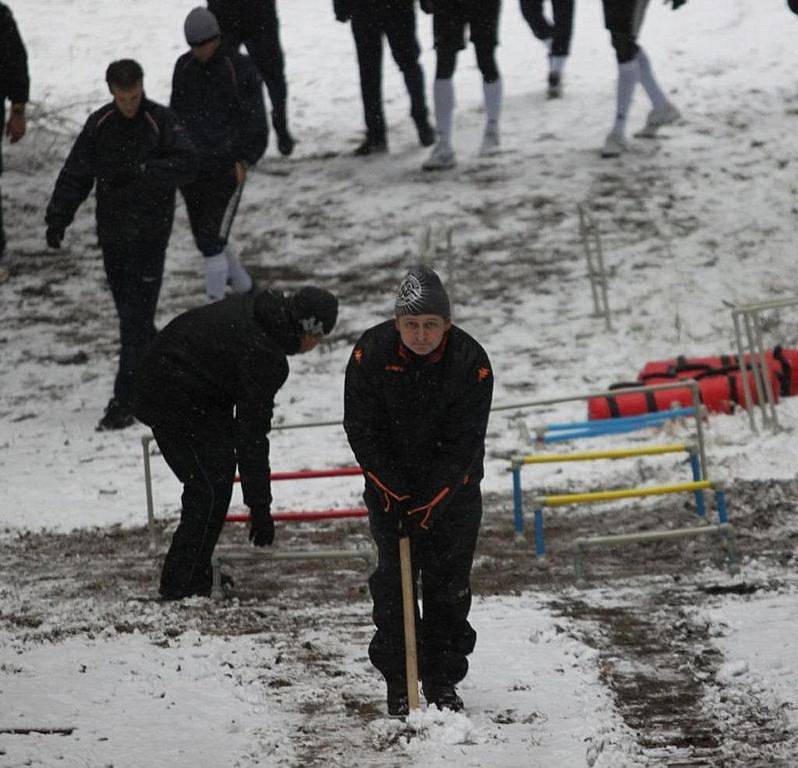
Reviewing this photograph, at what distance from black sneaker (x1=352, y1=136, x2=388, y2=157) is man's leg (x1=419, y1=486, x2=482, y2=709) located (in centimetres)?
894

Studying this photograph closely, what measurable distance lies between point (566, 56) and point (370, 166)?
218cm

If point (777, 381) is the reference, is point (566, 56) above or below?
above

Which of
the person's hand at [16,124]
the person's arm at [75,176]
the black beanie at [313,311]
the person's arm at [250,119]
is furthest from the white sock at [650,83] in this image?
the black beanie at [313,311]

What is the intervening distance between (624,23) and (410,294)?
8.12 metres

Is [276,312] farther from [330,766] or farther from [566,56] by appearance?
[566,56]

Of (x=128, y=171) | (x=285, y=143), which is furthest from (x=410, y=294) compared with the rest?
(x=285, y=143)

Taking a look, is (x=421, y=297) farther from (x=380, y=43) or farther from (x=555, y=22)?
(x=555, y=22)

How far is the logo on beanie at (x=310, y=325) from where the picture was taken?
5754mm

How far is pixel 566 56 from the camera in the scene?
1421cm

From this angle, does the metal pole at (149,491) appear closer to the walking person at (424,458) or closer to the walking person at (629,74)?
the walking person at (424,458)

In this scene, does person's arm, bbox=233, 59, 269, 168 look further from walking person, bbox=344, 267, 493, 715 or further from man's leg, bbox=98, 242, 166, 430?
walking person, bbox=344, 267, 493, 715

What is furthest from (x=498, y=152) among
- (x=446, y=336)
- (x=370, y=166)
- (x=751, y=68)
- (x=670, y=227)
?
(x=446, y=336)

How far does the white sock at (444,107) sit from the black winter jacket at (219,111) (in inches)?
102

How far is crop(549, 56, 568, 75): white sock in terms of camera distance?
46.7 ft
